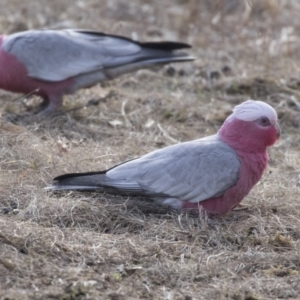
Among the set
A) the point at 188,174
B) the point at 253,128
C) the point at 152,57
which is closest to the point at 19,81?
the point at 152,57

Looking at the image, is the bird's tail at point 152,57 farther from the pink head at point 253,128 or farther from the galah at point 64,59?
the pink head at point 253,128

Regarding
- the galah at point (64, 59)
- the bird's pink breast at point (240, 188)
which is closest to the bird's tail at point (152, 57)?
the galah at point (64, 59)

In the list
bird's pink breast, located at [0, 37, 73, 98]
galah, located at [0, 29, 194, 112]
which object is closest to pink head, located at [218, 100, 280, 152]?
galah, located at [0, 29, 194, 112]

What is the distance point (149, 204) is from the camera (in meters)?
4.81

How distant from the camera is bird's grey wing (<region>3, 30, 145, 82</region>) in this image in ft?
22.1

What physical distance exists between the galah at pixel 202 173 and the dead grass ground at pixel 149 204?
100 millimetres

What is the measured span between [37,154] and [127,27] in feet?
14.9

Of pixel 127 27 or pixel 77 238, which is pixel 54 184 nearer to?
pixel 77 238

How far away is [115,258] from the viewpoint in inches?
158

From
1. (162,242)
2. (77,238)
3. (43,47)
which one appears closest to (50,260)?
(77,238)

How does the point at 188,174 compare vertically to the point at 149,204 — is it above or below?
above

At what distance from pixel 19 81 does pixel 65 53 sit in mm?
461

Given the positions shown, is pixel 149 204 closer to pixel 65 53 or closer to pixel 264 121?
pixel 264 121

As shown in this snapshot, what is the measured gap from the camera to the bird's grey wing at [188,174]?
15.5ft
